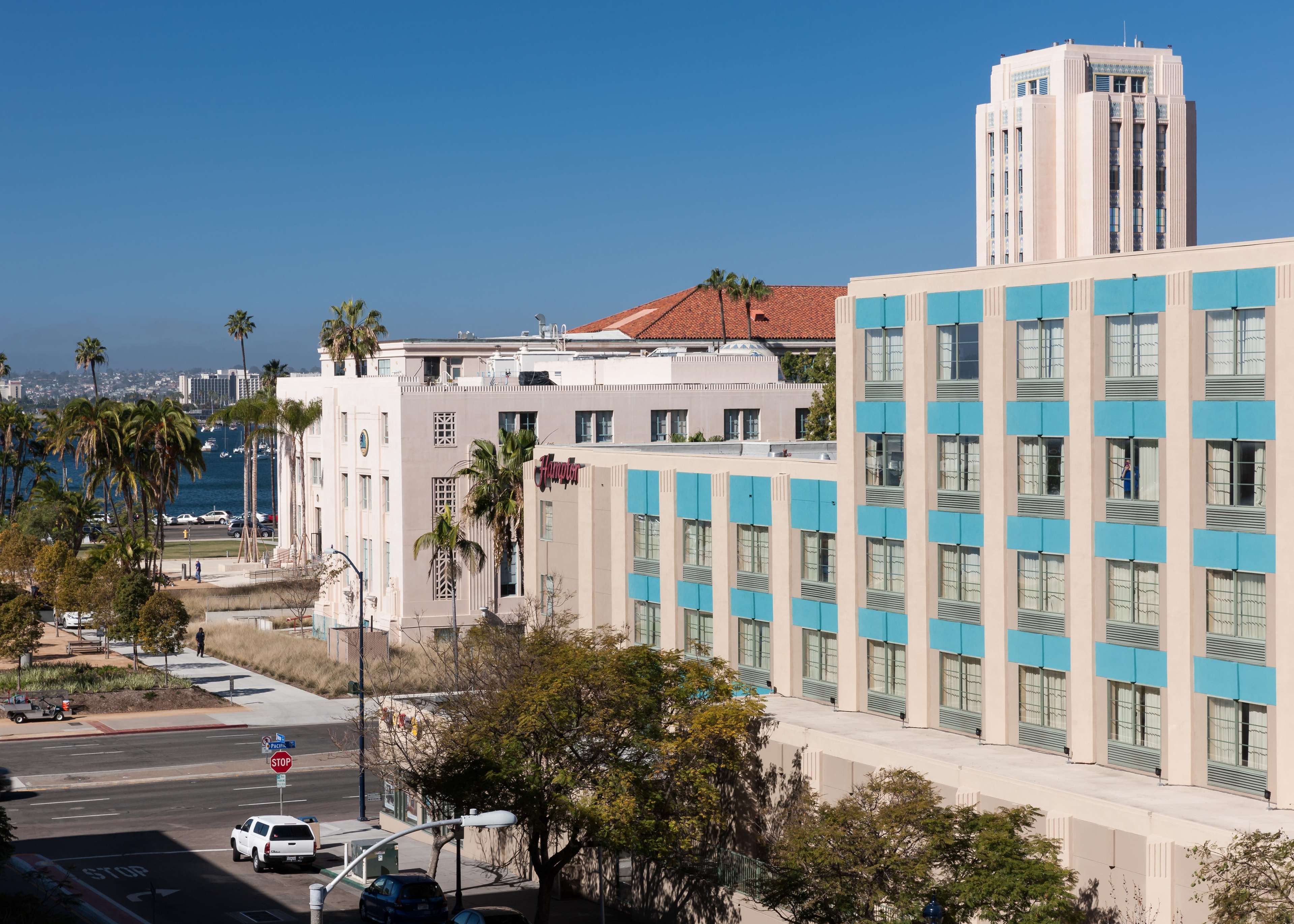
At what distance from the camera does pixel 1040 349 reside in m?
38.2

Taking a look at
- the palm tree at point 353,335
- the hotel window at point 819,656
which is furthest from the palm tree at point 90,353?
the hotel window at point 819,656

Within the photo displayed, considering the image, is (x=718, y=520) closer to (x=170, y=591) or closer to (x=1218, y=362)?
(x=1218, y=362)

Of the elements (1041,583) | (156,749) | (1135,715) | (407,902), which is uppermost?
(1041,583)

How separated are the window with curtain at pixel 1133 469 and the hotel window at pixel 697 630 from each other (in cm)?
1588

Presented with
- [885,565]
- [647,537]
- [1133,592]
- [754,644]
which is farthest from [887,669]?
[647,537]

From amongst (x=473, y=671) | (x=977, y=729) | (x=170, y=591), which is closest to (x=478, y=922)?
(x=473, y=671)

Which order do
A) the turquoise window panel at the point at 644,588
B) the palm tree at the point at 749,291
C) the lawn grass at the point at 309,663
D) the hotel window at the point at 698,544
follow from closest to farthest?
1. the hotel window at the point at 698,544
2. the turquoise window panel at the point at 644,588
3. the lawn grass at the point at 309,663
4. the palm tree at the point at 749,291

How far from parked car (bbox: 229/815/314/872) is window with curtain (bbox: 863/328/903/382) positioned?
22730 mm

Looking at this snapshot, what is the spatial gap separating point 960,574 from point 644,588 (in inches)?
560

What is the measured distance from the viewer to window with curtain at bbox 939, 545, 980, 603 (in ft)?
132

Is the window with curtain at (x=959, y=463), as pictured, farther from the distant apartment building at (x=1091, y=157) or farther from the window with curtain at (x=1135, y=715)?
the distant apartment building at (x=1091, y=157)

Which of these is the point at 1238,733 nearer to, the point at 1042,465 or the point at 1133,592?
the point at 1133,592

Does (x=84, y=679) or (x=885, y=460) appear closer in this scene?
(x=885, y=460)

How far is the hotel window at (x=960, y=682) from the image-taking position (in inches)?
1585
